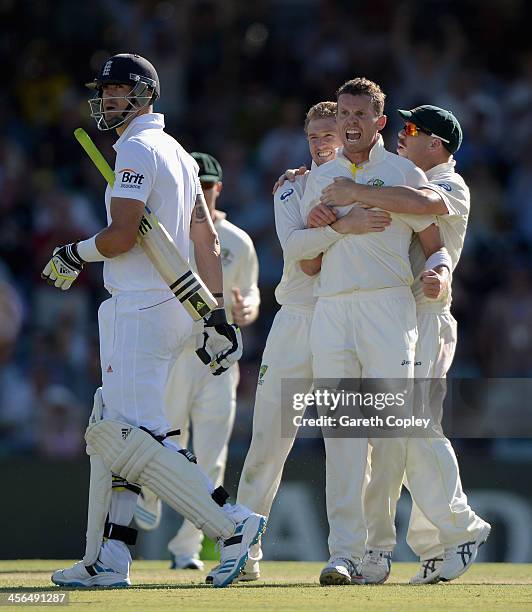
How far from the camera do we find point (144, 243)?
578cm

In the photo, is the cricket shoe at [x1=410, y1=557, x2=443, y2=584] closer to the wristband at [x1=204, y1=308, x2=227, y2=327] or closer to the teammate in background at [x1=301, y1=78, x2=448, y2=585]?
the teammate in background at [x1=301, y1=78, x2=448, y2=585]

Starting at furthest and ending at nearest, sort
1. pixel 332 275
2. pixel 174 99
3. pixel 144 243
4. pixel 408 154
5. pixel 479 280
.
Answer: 1. pixel 174 99
2. pixel 479 280
3. pixel 408 154
4. pixel 332 275
5. pixel 144 243

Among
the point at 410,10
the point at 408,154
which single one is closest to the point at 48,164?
the point at 410,10

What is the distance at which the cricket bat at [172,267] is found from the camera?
18.9ft

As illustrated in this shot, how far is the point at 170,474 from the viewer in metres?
5.64

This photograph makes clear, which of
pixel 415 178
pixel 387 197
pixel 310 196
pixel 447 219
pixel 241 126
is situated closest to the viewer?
pixel 387 197

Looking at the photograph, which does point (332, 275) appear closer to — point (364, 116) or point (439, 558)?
point (364, 116)

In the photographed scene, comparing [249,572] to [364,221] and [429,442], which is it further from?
[364,221]

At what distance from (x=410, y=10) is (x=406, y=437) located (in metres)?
8.37

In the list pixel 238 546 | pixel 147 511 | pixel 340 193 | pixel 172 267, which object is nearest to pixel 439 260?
pixel 340 193

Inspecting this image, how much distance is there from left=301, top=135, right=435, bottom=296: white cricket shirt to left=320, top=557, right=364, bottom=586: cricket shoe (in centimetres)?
117

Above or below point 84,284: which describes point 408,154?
above

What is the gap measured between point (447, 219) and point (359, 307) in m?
0.69

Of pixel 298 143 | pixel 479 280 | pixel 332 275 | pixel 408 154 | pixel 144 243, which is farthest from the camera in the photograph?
pixel 298 143
